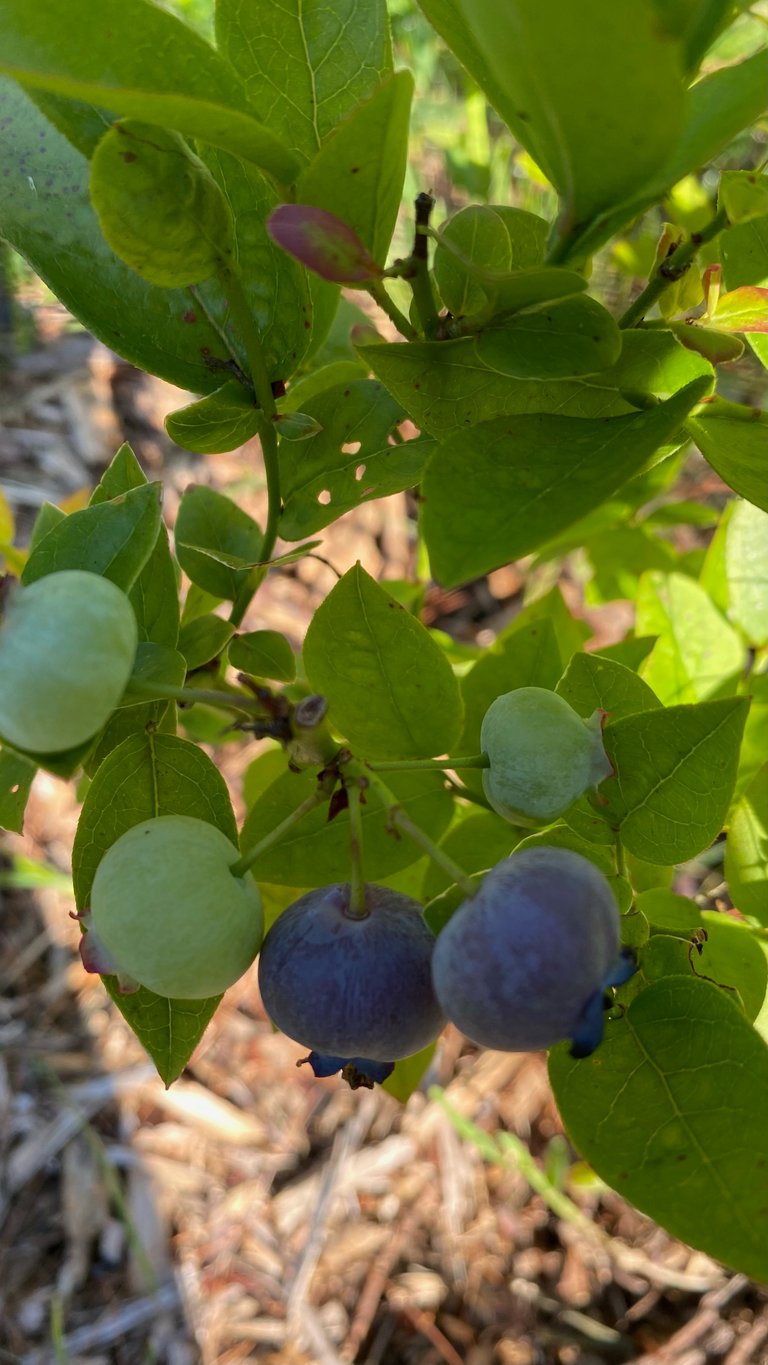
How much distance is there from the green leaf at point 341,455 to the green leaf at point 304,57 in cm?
19

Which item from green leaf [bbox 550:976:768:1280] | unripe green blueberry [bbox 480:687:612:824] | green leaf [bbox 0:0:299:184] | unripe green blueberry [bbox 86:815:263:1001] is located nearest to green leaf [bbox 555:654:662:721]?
unripe green blueberry [bbox 480:687:612:824]

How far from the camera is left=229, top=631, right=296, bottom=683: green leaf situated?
0.96m


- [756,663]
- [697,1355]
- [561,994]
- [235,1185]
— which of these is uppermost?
[561,994]

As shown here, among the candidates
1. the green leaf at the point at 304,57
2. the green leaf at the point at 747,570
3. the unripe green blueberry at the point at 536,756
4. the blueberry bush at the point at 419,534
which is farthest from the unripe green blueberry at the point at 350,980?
the green leaf at the point at 747,570

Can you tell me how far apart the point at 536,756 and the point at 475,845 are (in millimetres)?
245

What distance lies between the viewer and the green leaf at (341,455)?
848mm

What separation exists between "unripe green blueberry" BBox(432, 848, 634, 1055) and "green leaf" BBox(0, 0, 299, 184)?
18.0 inches

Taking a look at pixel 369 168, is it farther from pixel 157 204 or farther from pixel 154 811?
pixel 154 811

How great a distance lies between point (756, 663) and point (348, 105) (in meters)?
0.85

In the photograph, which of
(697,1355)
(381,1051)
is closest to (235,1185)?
(697,1355)

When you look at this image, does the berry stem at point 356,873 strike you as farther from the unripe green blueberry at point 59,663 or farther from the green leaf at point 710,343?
the green leaf at point 710,343

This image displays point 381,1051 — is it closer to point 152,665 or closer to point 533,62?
point 152,665

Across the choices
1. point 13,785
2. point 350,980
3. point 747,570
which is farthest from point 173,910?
point 747,570

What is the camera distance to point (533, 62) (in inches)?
20.2
